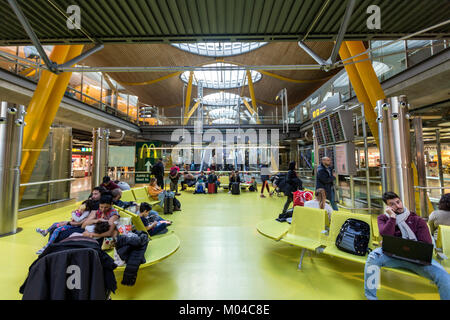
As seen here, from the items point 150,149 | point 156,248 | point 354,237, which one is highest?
point 150,149

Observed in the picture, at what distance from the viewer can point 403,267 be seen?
2.42m

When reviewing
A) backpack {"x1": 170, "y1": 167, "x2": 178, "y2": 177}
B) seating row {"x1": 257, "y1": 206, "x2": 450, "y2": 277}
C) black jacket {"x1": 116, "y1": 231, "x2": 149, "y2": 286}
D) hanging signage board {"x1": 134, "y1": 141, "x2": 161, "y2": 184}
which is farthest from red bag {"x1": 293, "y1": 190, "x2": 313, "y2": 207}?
hanging signage board {"x1": 134, "y1": 141, "x2": 161, "y2": 184}

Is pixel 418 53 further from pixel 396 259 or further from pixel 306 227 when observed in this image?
pixel 396 259

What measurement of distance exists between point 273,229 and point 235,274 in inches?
46.5

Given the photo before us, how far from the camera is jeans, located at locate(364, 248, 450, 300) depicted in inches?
85.4

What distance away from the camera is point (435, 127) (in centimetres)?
795

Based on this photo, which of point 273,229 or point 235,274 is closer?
point 235,274

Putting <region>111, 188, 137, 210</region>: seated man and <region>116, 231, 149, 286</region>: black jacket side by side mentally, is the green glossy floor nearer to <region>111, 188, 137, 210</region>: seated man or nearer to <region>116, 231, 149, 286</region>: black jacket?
<region>116, 231, 149, 286</region>: black jacket

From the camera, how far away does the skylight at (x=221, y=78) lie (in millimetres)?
25087

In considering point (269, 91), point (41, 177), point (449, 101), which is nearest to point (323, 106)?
point (449, 101)

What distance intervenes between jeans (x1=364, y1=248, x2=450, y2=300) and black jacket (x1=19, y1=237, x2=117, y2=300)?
117 inches

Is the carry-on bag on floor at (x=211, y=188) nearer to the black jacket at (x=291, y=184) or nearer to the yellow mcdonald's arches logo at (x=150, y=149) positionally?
the yellow mcdonald's arches logo at (x=150, y=149)

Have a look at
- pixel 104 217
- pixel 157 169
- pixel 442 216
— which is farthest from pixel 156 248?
pixel 157 169
